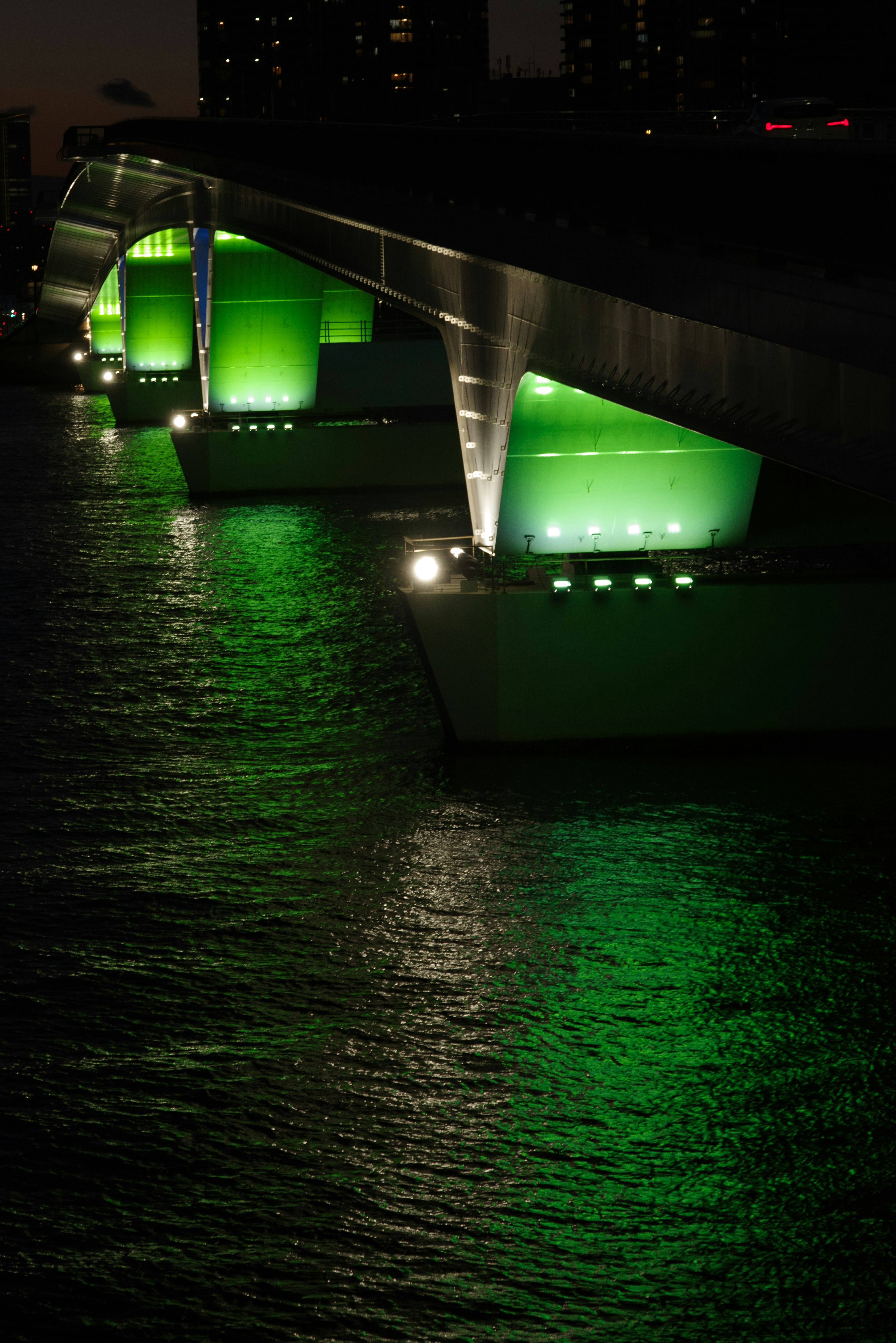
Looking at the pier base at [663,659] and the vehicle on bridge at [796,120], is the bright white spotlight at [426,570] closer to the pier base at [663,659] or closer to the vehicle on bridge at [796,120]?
the pier base at [663,659]

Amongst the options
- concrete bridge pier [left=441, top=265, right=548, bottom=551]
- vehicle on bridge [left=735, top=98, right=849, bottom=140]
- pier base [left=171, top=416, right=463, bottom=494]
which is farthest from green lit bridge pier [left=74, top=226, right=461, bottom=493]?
vehicle on bridge [left=735, top=98, right=849, bottom=140]

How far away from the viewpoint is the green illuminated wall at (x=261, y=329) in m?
45.2

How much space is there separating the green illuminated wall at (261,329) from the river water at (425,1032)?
2330 centimetres

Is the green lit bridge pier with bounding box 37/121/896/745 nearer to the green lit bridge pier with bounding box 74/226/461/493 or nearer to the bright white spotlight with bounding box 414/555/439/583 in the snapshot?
the bright white spotlight with bounding box 414/555/439/583

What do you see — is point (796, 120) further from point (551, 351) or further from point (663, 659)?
point (663, 659)

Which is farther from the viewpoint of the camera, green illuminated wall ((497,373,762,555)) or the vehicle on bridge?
green illuminated wall ((497,373,762,555))

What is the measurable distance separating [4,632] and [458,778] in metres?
11.2

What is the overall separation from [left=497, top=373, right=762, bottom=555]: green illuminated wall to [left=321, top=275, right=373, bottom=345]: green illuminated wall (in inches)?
1290

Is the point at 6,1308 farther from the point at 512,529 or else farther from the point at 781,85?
the point at 781,85

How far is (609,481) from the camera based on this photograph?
21.8 metres

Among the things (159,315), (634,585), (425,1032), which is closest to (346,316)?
(159,315)

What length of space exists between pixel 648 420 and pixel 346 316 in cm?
3451

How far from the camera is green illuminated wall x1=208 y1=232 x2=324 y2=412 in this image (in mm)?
45250

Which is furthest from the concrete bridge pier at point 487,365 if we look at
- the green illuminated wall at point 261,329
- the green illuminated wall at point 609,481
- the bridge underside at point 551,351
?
the green illuminated wall at point 261,329
